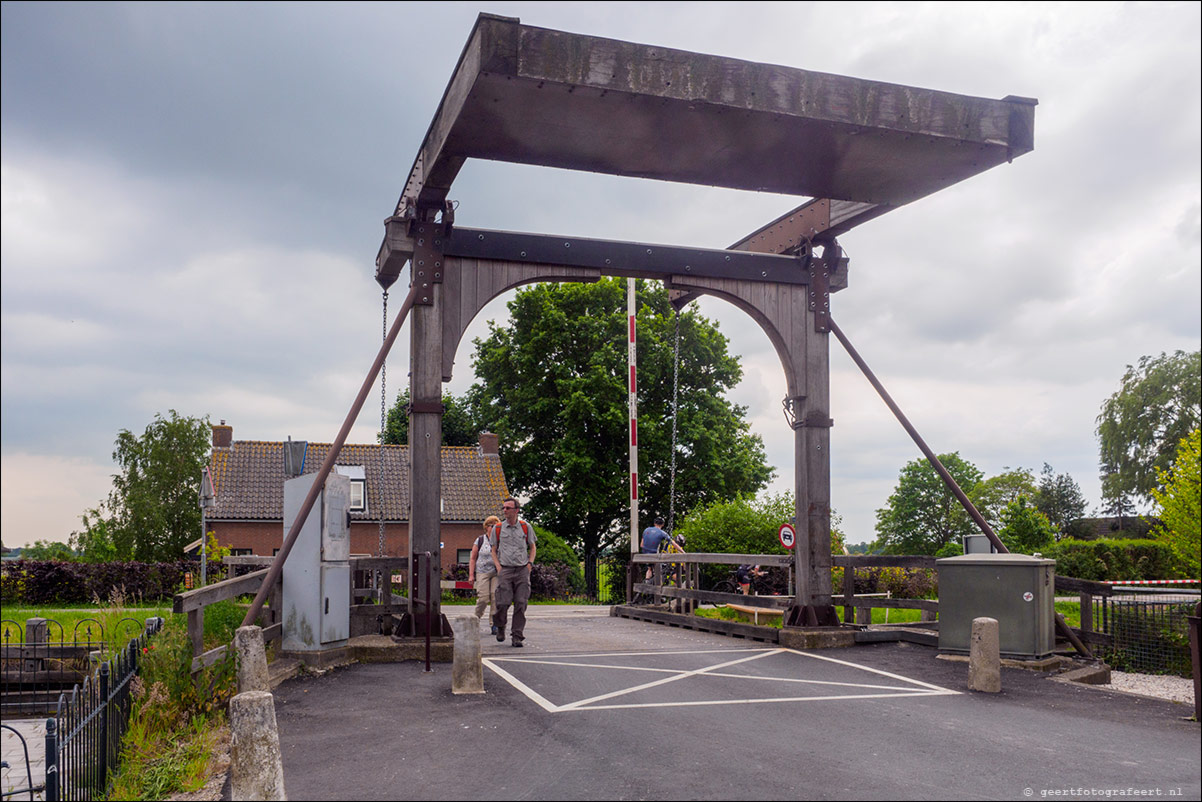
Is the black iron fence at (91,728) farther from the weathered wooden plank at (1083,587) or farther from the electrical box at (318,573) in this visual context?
the weathered wooden plank at (1083,587)

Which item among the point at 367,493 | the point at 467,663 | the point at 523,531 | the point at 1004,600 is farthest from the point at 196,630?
the point at 367,493

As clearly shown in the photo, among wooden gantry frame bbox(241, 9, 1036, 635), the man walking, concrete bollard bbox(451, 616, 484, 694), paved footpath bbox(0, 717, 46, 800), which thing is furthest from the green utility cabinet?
paved footpath bbox(0, 717, 46, 800)

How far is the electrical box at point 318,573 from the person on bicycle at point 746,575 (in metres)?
13.5

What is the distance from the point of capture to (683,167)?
10586mm

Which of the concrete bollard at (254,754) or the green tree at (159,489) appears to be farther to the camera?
the green tree at (159,489)

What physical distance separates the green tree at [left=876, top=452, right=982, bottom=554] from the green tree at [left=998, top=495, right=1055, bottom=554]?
12771 millimetres

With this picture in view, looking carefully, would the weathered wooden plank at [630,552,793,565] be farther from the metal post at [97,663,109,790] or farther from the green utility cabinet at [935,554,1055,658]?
the metal post at [97,663,109,790]

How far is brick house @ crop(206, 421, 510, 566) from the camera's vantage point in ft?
121

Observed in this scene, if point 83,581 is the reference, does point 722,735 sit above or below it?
above

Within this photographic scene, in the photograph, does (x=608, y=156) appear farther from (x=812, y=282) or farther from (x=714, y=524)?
(x=714, y=524)

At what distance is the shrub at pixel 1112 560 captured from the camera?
108ft

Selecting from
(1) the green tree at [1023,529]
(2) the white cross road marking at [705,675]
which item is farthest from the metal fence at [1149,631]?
(1) the green tree at [1023,529]

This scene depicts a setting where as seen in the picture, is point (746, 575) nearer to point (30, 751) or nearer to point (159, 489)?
point (30, 751)

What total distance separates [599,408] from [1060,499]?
29399mm
